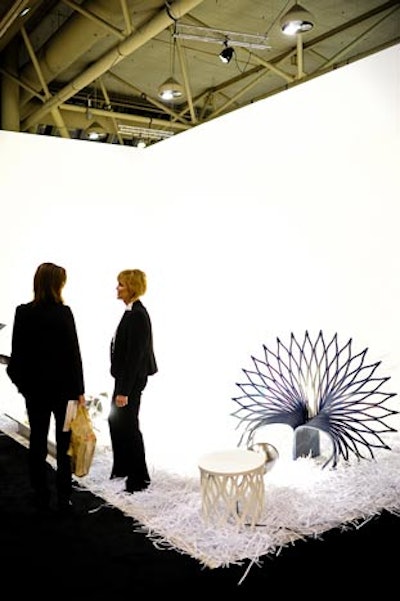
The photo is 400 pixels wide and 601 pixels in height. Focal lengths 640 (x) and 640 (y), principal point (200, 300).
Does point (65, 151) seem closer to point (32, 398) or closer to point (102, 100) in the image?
point (32, 398)

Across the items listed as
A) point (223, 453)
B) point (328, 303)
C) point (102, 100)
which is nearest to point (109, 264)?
point (328, 303)

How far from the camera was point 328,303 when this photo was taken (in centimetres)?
500

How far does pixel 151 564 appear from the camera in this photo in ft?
9.74

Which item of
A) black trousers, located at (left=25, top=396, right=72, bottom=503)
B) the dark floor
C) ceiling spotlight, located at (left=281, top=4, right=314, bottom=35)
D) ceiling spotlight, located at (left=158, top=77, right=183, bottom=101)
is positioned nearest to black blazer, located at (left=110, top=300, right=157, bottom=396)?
black trousers, located at (left=25, top=396, right=72, bottom=503)

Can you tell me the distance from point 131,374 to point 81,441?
0.47 meters

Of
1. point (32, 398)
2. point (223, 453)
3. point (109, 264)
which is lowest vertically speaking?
point (223, 453)

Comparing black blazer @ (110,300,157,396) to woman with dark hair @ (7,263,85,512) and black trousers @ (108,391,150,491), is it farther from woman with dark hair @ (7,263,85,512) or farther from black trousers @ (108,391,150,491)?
woman with dark hair @ (7,263,85,512)

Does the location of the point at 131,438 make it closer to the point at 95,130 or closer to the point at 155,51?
the point at 155,51

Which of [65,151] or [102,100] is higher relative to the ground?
[102,100]

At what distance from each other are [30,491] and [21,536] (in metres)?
0.71

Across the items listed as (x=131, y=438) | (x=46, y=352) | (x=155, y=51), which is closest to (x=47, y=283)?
(x=46, y=352)

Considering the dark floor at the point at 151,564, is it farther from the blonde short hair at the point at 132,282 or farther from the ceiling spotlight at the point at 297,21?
the ceiling spotlight at the point at 297,21

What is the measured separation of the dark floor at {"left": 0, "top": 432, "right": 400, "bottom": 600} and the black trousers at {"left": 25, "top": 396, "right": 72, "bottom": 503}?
0.17m

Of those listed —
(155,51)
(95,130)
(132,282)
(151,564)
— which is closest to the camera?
(151,564)
